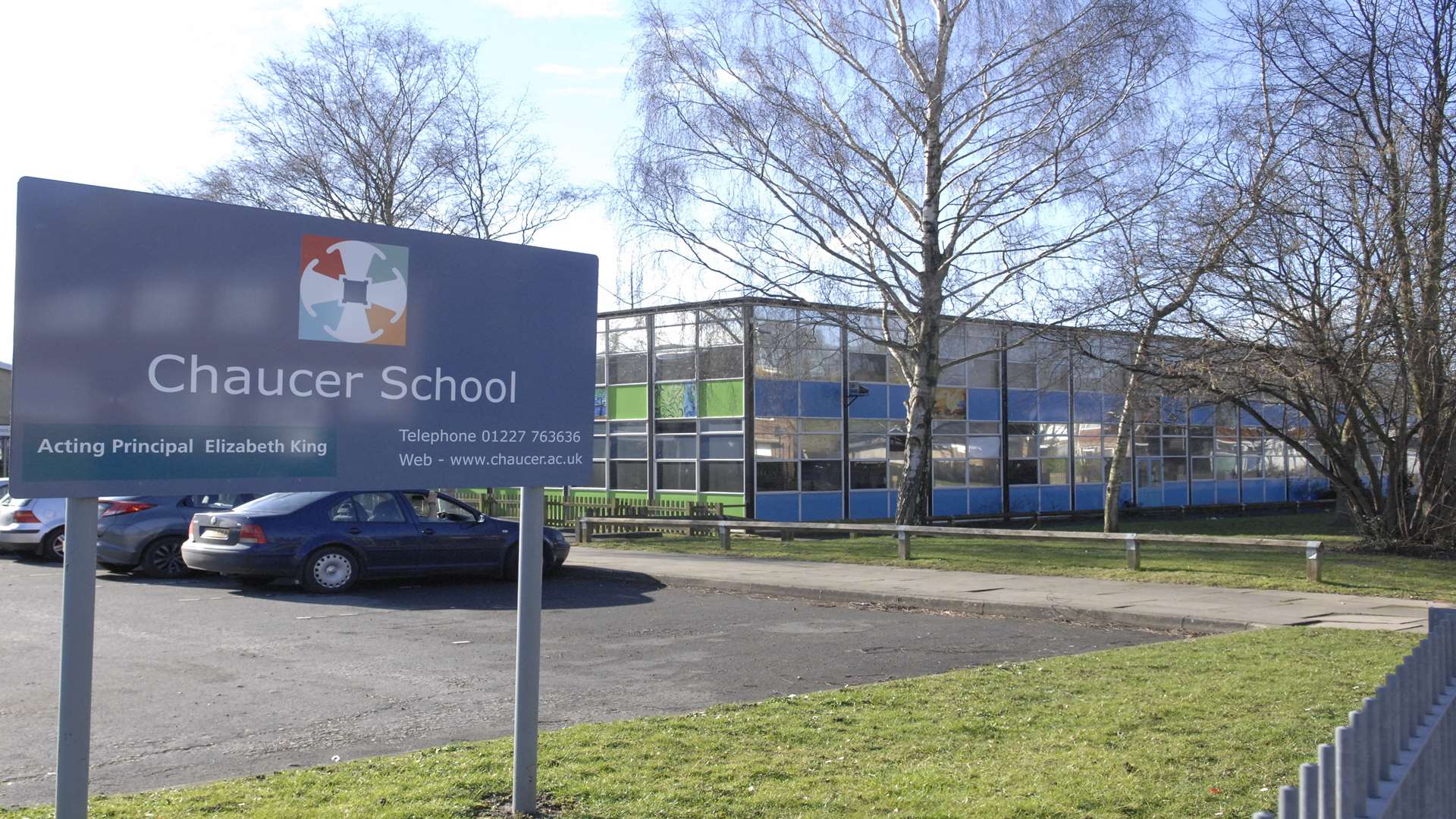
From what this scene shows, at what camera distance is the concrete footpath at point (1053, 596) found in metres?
12.9

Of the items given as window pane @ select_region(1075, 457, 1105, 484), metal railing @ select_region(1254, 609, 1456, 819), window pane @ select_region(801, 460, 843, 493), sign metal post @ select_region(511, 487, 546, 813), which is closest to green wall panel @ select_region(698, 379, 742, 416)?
window pane @ select_region(801, 460, 843, 493)

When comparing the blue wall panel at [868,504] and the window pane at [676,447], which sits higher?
the window pane at [676,447]

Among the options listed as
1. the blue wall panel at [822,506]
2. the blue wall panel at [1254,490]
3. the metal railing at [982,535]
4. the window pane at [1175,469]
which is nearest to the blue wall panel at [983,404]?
the blue wall panel at [822,506]

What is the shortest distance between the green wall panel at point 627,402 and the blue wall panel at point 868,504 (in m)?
6.54

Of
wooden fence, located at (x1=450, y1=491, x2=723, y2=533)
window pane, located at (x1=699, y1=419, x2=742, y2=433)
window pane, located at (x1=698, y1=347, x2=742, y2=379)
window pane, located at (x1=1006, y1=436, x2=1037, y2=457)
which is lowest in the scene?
wooden fence, located at (x1=450, y1=491, x2=723, y2=533)

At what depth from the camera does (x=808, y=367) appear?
32.9 m

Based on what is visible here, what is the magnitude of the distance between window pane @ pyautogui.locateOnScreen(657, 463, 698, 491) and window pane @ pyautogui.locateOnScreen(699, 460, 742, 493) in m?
0.35

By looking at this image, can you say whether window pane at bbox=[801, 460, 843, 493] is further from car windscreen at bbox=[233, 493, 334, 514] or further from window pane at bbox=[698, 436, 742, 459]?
car windscreen at bbox=[233, 493, 334, 514]

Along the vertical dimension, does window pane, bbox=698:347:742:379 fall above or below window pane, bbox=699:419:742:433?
above

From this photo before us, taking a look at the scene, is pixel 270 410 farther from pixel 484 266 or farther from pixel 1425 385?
pixel 1425 385

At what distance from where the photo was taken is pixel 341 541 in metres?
15.9

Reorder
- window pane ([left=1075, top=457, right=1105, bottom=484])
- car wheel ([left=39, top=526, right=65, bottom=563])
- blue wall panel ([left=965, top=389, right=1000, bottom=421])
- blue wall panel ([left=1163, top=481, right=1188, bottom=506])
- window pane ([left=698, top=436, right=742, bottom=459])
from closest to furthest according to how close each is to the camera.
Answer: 1. car wheel ([left=39, top=526, right=65, bottom=563])
2. window pane ([left=698, top=436, right=742, bottom=459])
3. blue wall panel ([left=965, top=389, right=1000, bottom=421])
4. window pane ([left=1075, top=457, right=1105, bottom=484])
5. blue wall panel ([left=1163, top=481, right=1188, bottom=506])

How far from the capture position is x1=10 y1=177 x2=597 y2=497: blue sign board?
4.47m

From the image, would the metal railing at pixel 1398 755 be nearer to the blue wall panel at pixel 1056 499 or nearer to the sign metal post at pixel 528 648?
the sign metal post at pixel 528 648
